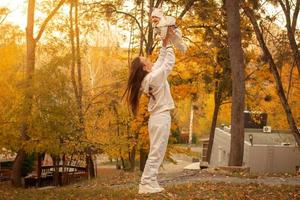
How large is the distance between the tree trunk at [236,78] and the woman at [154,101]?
783cm

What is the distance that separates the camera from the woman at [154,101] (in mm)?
7594

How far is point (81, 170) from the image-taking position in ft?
80.0

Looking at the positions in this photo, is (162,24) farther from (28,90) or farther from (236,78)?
(236,78)

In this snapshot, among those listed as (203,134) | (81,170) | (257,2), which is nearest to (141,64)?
(257,2)

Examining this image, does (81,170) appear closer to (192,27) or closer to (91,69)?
(192,27)

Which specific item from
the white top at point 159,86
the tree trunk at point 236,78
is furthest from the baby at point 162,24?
the tree trunk at point 236,78

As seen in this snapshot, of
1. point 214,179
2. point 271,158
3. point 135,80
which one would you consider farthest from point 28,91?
point 271,158

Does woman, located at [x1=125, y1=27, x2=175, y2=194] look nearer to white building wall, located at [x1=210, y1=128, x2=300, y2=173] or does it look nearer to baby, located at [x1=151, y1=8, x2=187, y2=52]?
baby, located at [x1=151, y1=8, x2=187, y2=52]

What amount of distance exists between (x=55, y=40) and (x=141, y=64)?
1876cm

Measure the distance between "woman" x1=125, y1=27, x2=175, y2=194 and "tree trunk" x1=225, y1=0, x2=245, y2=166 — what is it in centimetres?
783

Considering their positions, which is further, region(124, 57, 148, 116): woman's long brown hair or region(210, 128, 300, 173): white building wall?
region(210, 128, 300, 173): white building wall

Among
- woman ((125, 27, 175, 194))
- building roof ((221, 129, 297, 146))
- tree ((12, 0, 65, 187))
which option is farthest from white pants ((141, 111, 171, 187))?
building roof ((221, 129, 297, 146))

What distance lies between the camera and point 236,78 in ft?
51.1

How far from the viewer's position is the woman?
759 centimetres
